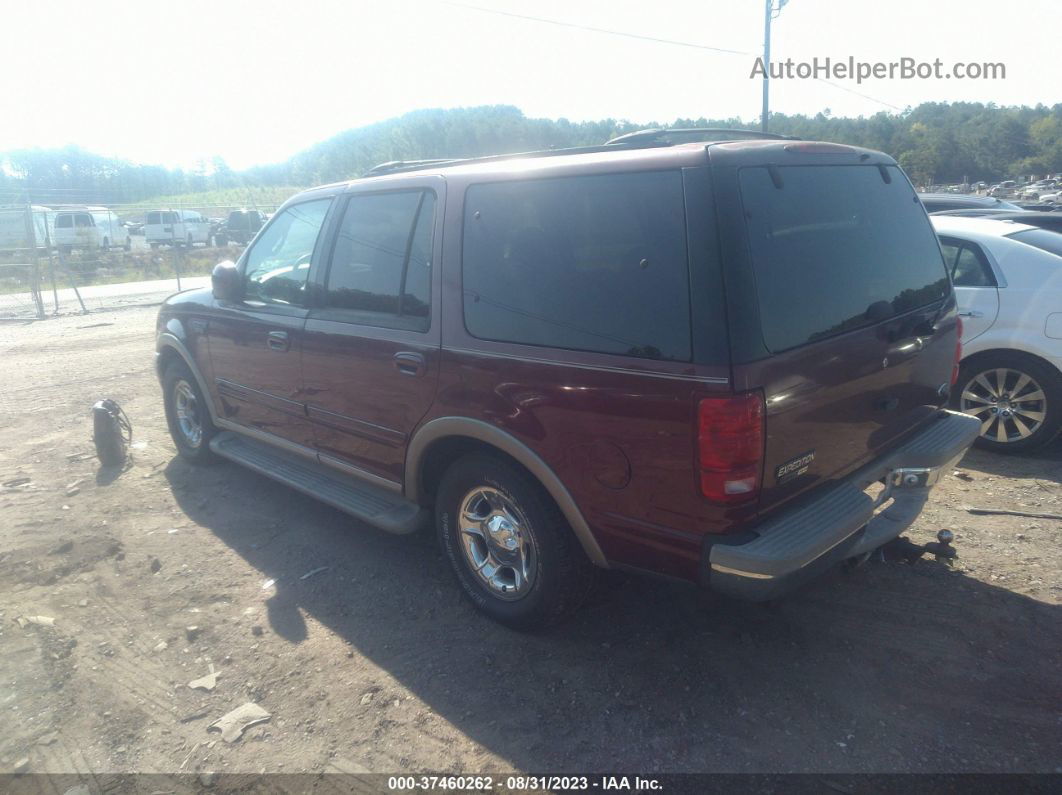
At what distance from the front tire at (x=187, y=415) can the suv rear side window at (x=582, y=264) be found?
3.17m

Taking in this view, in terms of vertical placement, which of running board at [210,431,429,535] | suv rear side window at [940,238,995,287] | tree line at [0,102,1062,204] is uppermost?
tree line at [0,102,1062,204]

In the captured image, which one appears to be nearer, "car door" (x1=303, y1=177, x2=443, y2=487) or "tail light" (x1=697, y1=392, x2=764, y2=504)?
"tail light" (x1=697, y1=392, x2=764, y2=504)

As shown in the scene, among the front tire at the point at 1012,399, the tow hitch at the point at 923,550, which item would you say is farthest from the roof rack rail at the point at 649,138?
the front tire at the point at 1012,399

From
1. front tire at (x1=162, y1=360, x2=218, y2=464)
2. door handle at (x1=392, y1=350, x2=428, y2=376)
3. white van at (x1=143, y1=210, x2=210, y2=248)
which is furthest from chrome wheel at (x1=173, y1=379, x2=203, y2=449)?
white van at (x1=143, y1=210, x2=210, y2=248)

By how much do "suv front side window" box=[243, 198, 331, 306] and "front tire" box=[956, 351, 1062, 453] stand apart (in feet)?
15.3

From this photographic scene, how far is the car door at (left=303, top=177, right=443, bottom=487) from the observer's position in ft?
11.9

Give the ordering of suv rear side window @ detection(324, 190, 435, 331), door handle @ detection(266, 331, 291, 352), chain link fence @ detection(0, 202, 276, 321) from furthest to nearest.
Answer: chain link fence @ detection(0, 202, 276, 321) → door handle @ detection(266, 331, 291, 352) → suv rear side window @ detection(324, 190, 435, 331)

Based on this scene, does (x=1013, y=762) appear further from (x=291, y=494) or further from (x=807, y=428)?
(x=291, y=494)

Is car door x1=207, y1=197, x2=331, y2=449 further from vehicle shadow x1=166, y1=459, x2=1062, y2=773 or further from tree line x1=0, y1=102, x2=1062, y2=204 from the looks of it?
tree line x1=0, y1=102, x2=1062, y2=204

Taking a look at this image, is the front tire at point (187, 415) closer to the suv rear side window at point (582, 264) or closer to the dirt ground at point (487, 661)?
the dirt ground at point (487, 661)

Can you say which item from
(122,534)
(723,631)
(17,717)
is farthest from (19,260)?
(723,631)

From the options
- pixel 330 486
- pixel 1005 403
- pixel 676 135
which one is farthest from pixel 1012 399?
pixel 330 486

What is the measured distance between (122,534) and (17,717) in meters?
1.82

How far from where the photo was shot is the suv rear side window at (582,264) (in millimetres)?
2703
